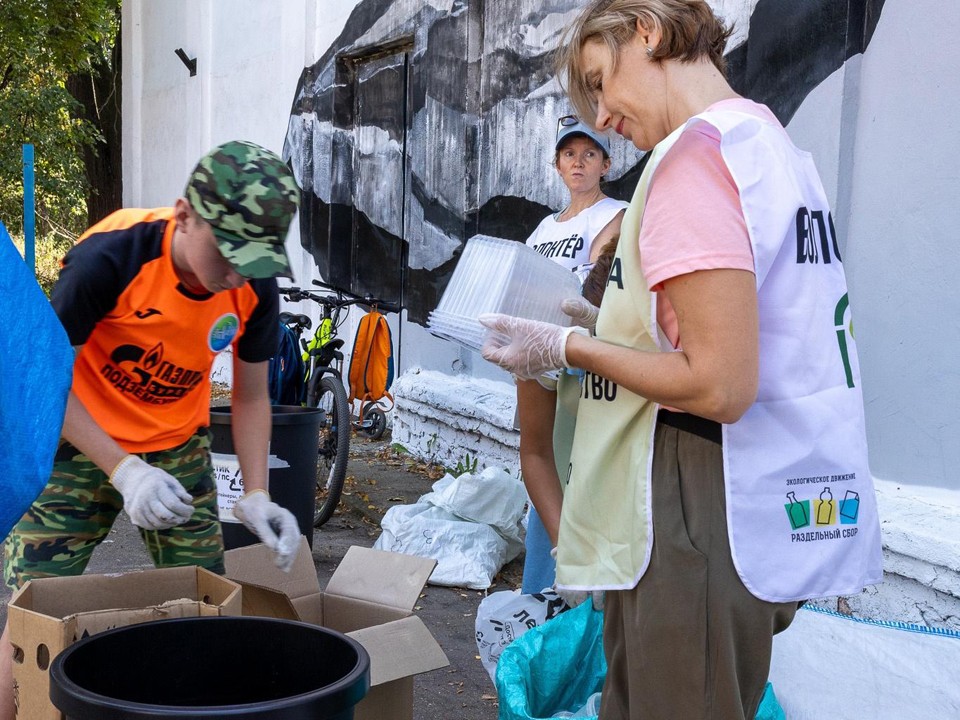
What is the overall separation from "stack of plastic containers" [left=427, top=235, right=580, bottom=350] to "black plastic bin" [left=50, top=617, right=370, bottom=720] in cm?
64

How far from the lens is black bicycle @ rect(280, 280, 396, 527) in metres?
5.55

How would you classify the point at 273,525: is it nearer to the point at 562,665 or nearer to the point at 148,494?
the point at 148,494

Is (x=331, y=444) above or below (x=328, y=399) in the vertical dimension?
below

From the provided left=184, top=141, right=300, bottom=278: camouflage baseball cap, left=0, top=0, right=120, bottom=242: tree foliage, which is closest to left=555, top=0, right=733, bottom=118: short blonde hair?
left=184, top=141, right=300, bottom=278: camouflage baseball cap

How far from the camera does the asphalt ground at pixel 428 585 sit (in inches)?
143

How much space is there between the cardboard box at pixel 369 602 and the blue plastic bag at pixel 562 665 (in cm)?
24

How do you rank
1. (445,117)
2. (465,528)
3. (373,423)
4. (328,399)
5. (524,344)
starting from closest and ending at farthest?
(524,344) → (465,528) → (328,399) → (445,117) → (373,423)

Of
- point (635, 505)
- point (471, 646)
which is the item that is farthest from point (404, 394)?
point (635, 505)

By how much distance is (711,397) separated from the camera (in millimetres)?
1513

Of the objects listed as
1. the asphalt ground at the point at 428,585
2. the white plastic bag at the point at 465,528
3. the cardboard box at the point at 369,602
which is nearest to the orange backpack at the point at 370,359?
the asphalt ground at the point at 428,585

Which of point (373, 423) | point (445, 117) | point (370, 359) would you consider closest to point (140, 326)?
point (370, 359)

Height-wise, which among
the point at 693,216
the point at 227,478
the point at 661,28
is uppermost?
the point at 661,28

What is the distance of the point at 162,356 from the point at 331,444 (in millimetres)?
3382

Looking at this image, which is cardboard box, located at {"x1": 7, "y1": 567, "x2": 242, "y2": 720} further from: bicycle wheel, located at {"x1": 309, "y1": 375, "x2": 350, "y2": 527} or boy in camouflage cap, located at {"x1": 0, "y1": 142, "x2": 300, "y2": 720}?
bicycle wheel, located at {"x1": 309, "y1": 375, "x2": 350, "y2": 527}
